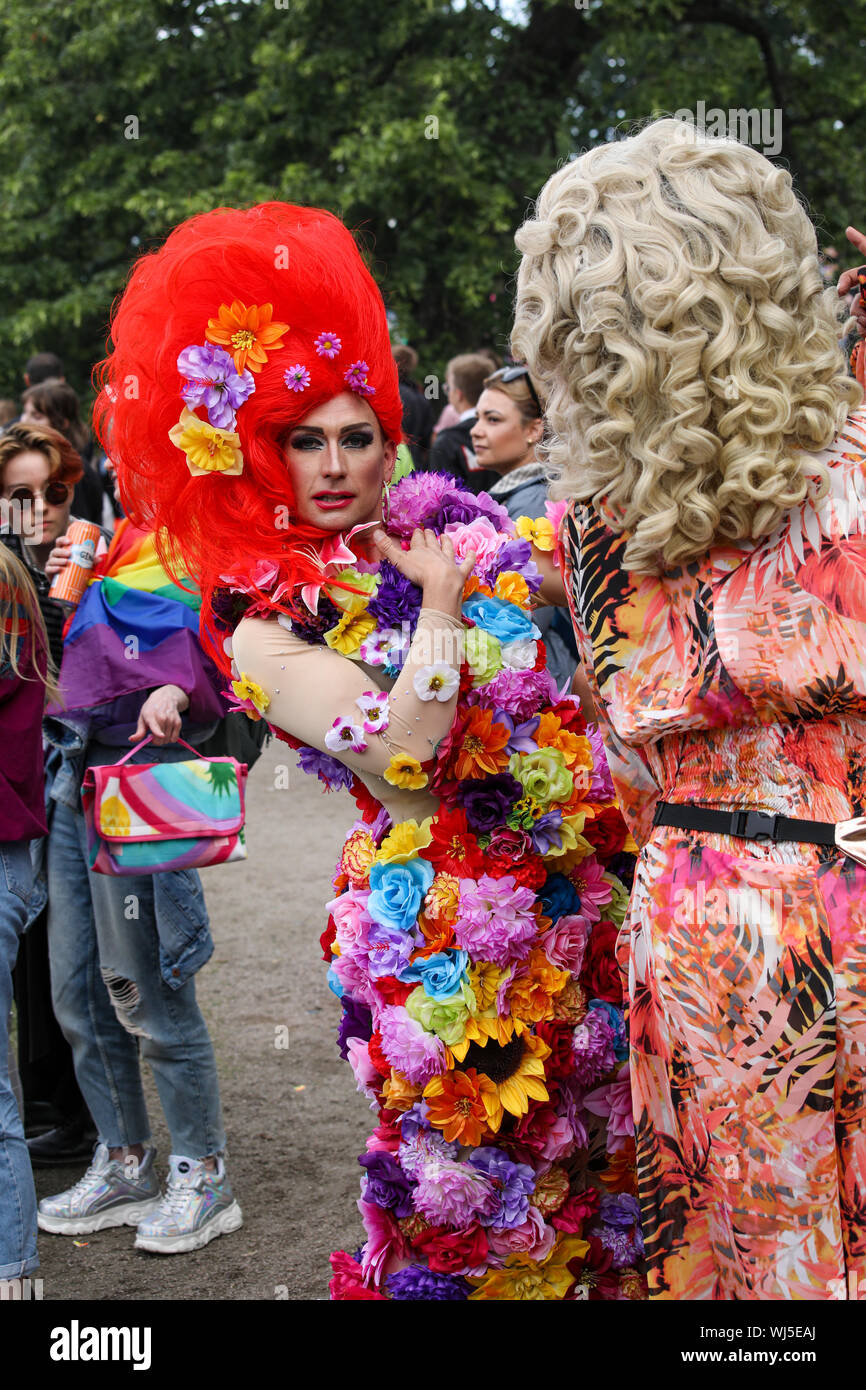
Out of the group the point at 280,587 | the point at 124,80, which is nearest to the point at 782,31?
the point at 124,80

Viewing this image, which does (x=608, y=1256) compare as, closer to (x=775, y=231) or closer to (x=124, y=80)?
(x=775, y=231)

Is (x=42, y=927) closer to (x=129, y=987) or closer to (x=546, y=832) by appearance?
(x=129, y=987)

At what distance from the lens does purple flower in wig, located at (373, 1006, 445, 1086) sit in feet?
7.83

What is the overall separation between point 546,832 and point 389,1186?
0.71 metres

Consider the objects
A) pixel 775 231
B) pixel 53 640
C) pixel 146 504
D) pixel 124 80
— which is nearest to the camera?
pixel 775 231

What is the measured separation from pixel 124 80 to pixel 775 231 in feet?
46.6

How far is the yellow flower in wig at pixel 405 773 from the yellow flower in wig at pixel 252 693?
0.81 ft

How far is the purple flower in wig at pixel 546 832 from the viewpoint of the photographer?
8.32 feet

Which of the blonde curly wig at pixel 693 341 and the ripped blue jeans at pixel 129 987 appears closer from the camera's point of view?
the blonde curly wig at pixel 693 341

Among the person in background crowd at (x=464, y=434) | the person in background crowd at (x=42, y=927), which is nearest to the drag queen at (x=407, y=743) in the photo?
the person in background crowd at (x=42, y=927)

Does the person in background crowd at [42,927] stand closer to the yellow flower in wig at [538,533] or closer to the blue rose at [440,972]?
the yellow flower in wig at [538,533]

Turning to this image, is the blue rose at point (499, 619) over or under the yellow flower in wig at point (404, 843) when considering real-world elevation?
over

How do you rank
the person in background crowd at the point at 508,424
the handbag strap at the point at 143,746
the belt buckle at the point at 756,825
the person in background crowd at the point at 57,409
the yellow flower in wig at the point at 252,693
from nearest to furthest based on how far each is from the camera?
the belt buckle at the point at 756,825, the yellow flower in wig at the point at 252,693, the handbag strap at the point at 143,746, the person in background crowd at the point at 508,424, the person in background crowd at the point at 57,409

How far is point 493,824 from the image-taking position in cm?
250
